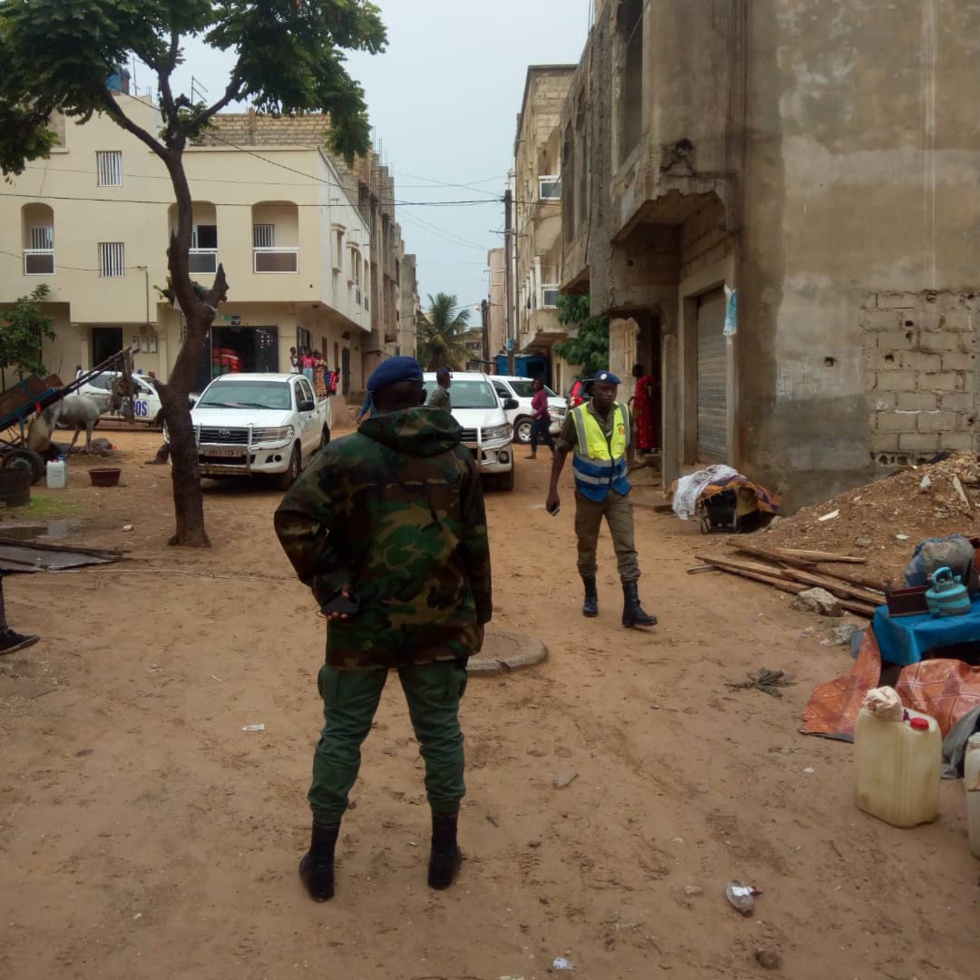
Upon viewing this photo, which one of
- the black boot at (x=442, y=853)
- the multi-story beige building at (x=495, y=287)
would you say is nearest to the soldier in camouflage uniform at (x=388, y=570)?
the black boot at (x=442, y=853)

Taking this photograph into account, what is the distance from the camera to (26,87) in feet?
33.2

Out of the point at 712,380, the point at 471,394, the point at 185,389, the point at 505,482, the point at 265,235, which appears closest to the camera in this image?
the point at 185,389

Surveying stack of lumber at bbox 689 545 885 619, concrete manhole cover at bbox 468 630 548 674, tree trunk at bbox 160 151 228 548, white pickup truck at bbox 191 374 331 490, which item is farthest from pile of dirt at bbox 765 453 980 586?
white pickup truck at bbox 191 374 331 490

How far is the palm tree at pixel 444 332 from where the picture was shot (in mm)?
62156

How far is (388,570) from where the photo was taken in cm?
334

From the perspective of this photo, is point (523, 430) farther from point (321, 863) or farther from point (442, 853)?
point (321, 863)

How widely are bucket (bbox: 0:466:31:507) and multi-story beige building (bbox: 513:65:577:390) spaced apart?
21.4m

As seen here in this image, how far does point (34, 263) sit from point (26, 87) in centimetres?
2367

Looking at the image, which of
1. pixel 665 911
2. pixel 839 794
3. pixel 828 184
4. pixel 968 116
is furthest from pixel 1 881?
pixel 968 116

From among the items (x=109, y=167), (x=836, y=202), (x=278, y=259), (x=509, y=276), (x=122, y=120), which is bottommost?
(x=836, y=202)

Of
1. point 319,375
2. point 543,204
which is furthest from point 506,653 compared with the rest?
point 543,204

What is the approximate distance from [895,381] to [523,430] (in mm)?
15123

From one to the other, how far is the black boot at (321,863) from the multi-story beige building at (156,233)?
28318mm

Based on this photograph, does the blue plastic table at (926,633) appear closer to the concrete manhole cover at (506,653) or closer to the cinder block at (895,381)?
the concrete manhole cover at (506,653)
